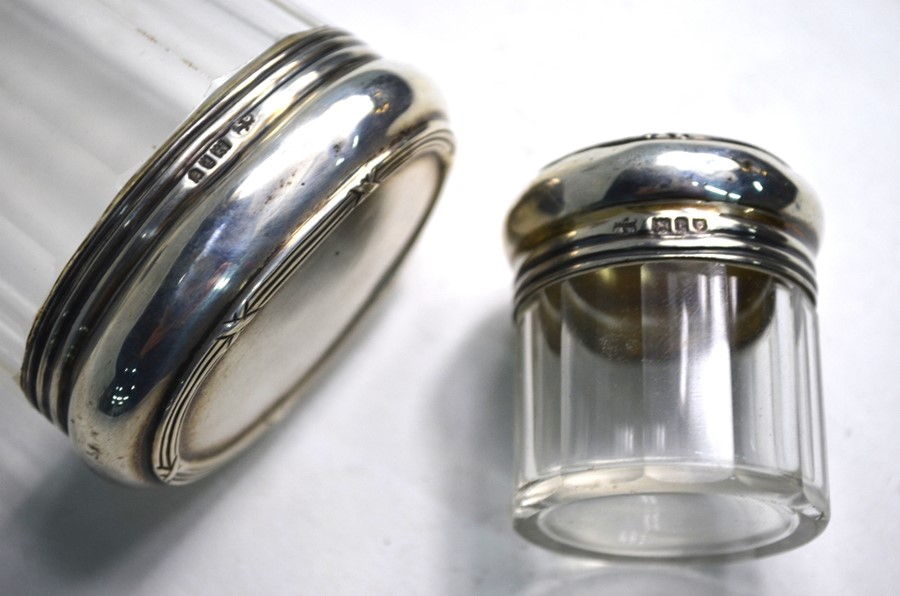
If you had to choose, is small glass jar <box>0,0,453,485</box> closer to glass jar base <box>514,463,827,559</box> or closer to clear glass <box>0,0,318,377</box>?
clear glass <box>0,0,318,377</box>

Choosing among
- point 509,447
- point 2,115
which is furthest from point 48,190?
point 509,447

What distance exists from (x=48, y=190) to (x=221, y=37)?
0.43 feet

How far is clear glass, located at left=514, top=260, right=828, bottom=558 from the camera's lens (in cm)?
51

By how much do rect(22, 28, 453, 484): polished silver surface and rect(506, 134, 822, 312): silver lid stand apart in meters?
0.10

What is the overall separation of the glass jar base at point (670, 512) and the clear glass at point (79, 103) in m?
0.30

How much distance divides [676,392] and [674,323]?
39 mm

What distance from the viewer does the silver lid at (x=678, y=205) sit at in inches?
19.6

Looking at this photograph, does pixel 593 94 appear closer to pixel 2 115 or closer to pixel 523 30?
pixel 523 30

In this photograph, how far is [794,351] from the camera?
55cm

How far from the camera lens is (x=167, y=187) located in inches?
18.0

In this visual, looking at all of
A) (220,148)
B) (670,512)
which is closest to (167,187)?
(220,148)

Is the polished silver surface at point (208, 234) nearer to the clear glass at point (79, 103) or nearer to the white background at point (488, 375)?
the clear glass at point (79, 103)

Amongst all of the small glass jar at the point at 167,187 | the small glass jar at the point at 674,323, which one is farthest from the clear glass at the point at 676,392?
the small glass jar at the point at 167,187

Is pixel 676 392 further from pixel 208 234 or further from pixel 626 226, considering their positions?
pixel 208 234
